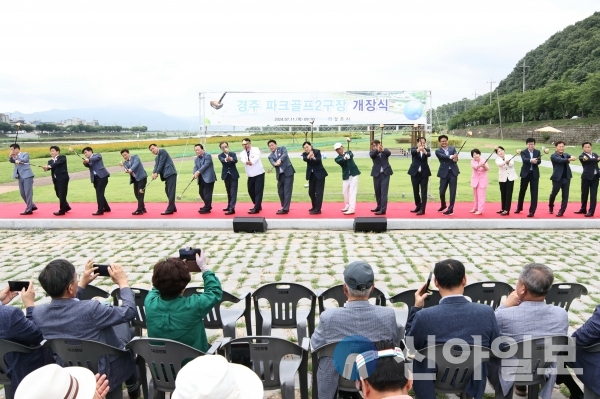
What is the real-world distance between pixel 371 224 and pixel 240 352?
593 centimetres

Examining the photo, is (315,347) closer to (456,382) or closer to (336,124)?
(456,382)

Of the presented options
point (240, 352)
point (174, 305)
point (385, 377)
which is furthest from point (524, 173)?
point (385, 377)

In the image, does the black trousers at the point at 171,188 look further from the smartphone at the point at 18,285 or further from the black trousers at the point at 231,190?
the smartphone at the point at 18,285

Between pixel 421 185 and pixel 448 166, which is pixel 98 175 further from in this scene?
pixel 448 166

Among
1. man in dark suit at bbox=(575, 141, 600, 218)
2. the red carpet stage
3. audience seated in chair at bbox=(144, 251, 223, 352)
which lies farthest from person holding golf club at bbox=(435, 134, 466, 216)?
audience seated in chair at bbox=(144, 251, 223, 352)

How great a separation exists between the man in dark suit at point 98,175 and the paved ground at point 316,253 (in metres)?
1.37

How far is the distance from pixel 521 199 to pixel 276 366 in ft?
28.6

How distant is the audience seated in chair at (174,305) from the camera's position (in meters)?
2.80

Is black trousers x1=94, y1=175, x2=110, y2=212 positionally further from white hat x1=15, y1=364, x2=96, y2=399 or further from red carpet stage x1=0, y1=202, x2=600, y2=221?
white hat x1=15, y1=364, x2=96, y2=399

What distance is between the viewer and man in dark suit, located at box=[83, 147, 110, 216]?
10.1 m

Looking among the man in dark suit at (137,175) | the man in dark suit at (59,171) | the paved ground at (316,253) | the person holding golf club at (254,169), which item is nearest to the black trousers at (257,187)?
the person holding golf club at (254,169)

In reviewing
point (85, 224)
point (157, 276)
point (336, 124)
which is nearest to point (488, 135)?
point (336, 124)

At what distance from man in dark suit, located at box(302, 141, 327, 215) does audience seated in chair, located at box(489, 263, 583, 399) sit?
7311mm

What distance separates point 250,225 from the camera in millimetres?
8680
